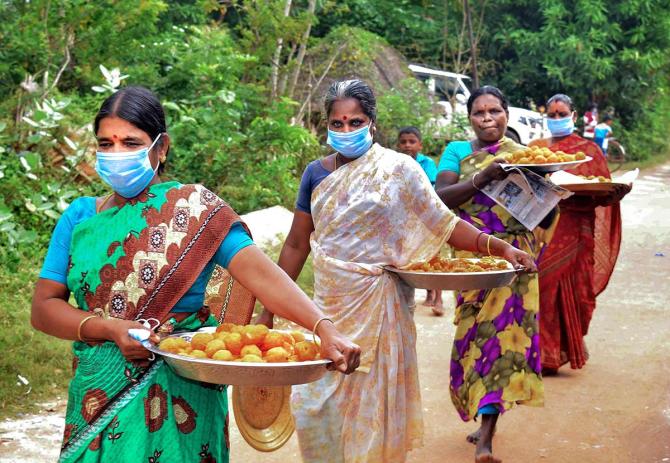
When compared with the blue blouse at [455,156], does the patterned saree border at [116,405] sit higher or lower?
lower

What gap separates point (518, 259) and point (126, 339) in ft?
8.02

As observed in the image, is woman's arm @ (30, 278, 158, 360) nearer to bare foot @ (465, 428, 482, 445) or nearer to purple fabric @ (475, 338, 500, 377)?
purple fabric @ (475, 338, 500, 377)

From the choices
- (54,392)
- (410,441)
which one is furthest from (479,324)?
(54,392)

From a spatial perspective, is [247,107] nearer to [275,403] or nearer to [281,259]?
[281,259]

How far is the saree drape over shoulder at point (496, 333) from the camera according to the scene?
5691mm

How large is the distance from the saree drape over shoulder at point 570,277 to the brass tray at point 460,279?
3094 millimetres

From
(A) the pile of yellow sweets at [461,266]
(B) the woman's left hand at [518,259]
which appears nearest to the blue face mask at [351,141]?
(A) the pile of yellow sweets at [461,266]

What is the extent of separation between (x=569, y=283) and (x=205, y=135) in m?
4.66

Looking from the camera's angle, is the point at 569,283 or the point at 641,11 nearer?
the point at 569,283

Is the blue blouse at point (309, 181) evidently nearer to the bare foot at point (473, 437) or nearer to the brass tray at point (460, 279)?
the brass tray at point (460, 279)

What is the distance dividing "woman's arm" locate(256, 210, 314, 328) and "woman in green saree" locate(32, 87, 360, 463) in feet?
5.34

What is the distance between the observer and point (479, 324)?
19.1 feet

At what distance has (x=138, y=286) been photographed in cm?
294

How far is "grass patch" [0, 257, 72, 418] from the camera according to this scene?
6227 millimetres
